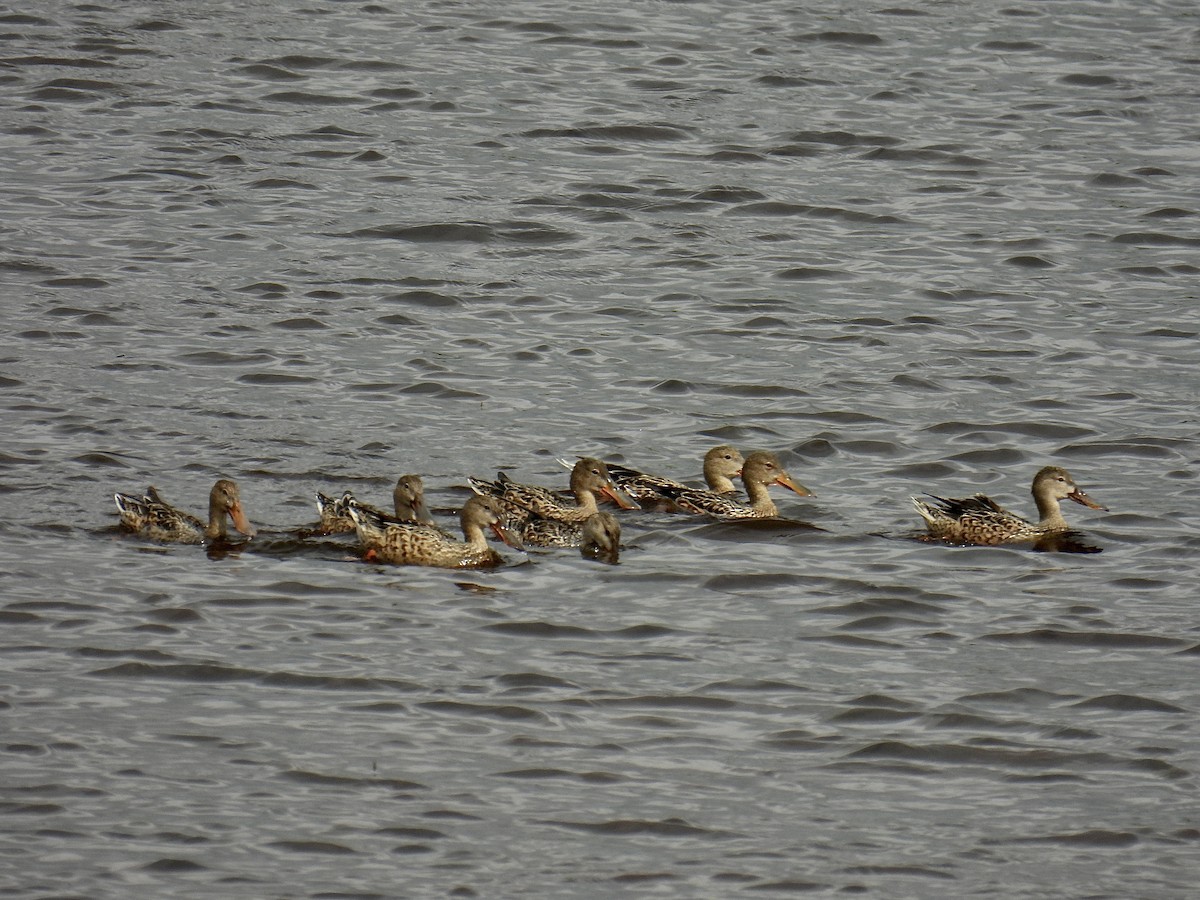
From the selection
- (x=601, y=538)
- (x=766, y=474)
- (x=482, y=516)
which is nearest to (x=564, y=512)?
(x=601, y=538)

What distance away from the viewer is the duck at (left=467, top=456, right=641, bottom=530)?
1193cm

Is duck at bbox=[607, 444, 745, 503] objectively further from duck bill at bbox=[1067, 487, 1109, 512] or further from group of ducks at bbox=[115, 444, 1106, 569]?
duck bill at bbox=[1067, 487, 1109, 512]

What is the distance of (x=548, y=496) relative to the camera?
1204 centimetres

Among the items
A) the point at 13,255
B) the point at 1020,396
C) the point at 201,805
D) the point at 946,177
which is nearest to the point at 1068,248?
the point at 946,177

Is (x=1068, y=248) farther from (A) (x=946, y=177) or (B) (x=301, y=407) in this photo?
(B) (x=301, y=407)

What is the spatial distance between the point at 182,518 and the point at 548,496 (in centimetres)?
211

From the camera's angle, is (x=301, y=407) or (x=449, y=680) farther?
(x=301, y=407)

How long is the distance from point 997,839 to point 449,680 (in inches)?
105

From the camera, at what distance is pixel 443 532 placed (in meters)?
11.6

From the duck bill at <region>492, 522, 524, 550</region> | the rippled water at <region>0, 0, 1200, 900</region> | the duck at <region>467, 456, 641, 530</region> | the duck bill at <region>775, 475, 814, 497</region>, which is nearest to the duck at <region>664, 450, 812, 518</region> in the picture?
the duck bill at <region>775, 475, 814, 497</region>

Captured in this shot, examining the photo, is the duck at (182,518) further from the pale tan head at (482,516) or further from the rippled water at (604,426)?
the pale tan head at (482,516)

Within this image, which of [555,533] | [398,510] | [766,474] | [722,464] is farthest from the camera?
[722,464]

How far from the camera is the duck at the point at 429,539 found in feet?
36.7

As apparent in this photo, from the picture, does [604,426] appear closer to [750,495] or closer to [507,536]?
[750,495]
